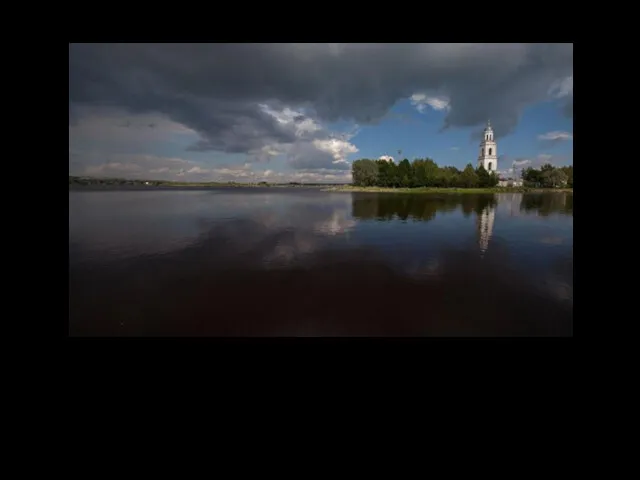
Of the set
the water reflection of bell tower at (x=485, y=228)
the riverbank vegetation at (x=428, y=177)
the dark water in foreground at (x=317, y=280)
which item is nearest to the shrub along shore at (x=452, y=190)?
the riverbank vegetation at (x=428, y=177)

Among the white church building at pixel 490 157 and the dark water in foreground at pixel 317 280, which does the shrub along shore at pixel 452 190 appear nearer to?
the white church building at pixel 490 157

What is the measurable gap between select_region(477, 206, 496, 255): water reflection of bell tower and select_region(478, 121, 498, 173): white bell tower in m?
22.8

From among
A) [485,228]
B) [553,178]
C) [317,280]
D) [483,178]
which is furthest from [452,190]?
[317,280]

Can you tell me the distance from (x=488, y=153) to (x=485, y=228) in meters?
29.5

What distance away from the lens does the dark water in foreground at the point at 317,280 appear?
480 cm

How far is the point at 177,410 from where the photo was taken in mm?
2625

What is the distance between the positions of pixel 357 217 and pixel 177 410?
35.0 ft

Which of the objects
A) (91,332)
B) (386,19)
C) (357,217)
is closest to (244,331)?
(91,332)

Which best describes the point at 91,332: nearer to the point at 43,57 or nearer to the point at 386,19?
the point at 43,57

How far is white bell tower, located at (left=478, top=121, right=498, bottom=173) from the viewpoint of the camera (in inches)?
1341

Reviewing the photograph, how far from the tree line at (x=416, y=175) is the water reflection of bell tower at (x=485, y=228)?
2031 cm

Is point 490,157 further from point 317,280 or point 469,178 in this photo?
point 317,280

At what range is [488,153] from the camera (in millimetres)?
35469

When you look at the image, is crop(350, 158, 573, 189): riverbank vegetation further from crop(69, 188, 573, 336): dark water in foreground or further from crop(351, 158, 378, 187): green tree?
crop(69, 188, 573, 336): dark water in foreground
